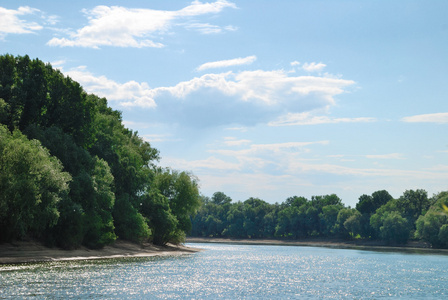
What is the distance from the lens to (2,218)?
56.6 metres

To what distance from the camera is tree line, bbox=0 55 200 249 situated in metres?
54.9

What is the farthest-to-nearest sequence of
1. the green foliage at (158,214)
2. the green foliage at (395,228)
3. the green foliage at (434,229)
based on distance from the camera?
the green foliage at (395,228) < the green foliage at (434,229) < the green foliage at (158,214)

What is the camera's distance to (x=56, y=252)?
67438 millimetres

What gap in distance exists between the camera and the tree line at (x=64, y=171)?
5494 cm

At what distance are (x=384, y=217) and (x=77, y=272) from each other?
6578 inches

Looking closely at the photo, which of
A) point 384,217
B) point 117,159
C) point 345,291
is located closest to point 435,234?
point 384,217

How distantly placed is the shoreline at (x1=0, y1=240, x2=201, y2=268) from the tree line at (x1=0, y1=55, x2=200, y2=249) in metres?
1.46

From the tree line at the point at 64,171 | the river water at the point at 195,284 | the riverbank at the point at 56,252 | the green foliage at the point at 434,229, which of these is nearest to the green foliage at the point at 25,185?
the tree line at the point at 64,171

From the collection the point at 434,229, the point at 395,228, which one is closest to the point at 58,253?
the point at 434,229

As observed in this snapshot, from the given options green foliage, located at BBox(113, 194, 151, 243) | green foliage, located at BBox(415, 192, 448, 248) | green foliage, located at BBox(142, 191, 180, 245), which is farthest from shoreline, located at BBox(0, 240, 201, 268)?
green foliage, located at BBox(415, 192, 448, 248)

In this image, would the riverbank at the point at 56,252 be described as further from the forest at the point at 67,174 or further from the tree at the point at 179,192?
the tree at the point at 179,192

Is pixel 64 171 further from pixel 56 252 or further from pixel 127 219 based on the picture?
pixel 127 219

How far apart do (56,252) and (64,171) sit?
11.3 metres

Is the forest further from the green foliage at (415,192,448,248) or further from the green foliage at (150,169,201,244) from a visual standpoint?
the green foliage at (415,192,448,248)
